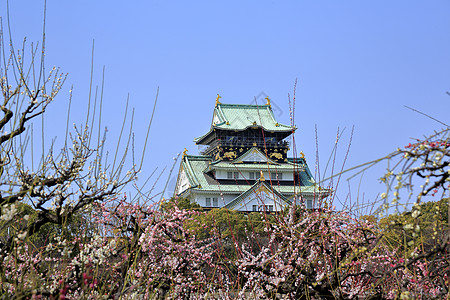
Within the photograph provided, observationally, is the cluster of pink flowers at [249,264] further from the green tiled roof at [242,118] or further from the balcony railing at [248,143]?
the green tiled roof at [242,118]

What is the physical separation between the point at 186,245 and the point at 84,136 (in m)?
1.75

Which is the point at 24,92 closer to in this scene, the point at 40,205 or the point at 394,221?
the point at 40,205

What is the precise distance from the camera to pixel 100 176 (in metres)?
4.23

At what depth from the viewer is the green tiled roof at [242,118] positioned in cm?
3388

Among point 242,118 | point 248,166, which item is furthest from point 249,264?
point 242,118

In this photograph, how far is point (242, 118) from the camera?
35344 mm

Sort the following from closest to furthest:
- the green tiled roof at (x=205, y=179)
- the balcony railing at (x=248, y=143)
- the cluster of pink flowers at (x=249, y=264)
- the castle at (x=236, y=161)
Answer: the cluster of pink flowers at (x=249, y=264), the green tiled roof at (x=205, y=179), the castle at (x=236, y=161), the balcony railing at (x=248, y=143)

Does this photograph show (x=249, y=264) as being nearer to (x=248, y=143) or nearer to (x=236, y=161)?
(x=236, y=161)

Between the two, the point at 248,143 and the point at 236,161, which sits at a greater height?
the point at 248,143

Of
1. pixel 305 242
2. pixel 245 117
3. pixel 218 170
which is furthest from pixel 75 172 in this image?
pixel 245 117

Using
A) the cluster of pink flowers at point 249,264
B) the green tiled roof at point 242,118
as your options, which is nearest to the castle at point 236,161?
the green tiled roof at point 242,118

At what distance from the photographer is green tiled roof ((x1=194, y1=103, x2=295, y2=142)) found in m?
33.9

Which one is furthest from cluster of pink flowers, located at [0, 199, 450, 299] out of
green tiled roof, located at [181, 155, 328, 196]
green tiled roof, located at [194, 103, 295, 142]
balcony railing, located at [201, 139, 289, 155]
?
green tiled roof, located at [194, 103, 295, 142]

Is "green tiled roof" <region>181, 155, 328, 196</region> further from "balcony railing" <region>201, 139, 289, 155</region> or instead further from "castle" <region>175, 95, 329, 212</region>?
"balcony railing" <region>201, 139, 289, 155</region>
